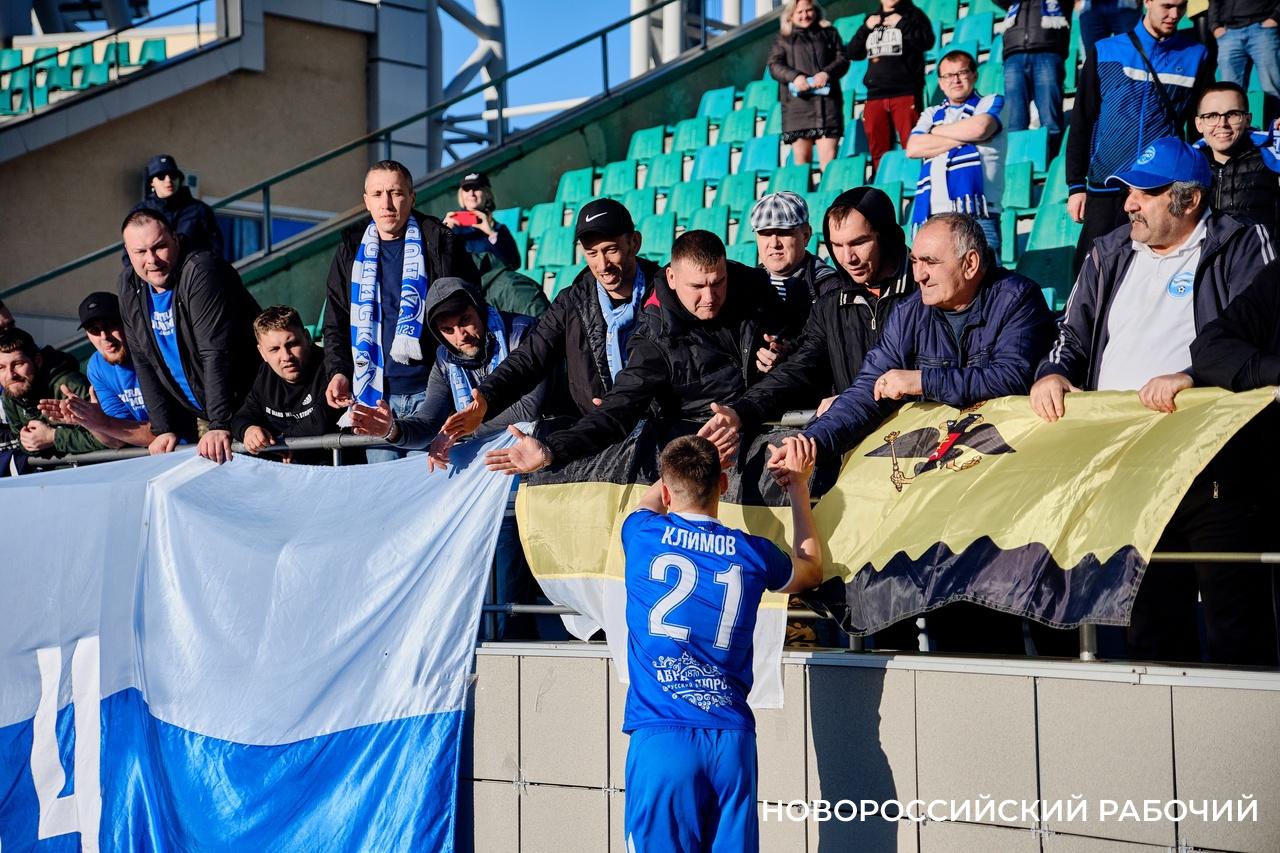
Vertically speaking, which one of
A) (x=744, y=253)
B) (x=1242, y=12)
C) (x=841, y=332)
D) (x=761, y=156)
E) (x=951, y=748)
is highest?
(x=761, y=156)

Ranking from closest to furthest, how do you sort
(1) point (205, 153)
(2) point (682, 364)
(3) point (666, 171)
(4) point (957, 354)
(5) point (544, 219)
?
(4) point (957, 354)
(2) point (682, 364)
(5) point (544, 219)
(3) point (666, 171)
(1) point (205, 153)

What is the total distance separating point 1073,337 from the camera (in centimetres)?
500

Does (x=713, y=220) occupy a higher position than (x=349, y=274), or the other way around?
(x=713, y=220)

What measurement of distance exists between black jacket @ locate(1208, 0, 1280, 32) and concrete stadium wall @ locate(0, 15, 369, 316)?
12142 mm

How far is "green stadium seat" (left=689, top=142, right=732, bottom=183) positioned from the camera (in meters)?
14.0

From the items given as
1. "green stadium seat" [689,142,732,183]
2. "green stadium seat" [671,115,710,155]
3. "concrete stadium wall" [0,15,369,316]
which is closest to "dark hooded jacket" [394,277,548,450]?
"green stadium seat" [689,142,732,183]

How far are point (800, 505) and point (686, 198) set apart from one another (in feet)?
28.4

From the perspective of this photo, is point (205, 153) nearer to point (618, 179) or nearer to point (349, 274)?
point (618, 179)

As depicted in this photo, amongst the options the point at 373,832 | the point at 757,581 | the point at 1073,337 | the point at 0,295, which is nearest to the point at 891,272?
the point at 1073,337

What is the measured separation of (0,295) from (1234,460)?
11526mm

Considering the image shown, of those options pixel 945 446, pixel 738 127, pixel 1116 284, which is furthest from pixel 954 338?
pixel 738 127

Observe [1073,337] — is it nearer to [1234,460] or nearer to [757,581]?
[1234,460]

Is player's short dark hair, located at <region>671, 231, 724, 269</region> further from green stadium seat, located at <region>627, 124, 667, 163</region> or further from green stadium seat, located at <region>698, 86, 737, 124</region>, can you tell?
green stadium seat, located at <region>698, 86, 737, 124</region>

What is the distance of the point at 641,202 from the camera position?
13.9 m
